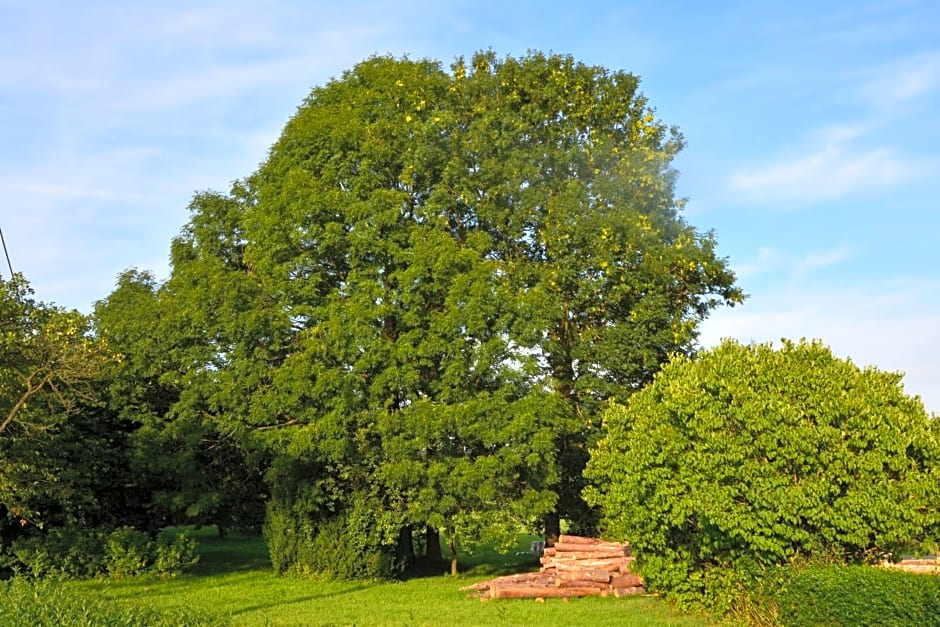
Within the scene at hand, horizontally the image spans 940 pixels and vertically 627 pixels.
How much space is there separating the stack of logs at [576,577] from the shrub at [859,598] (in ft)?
24.3

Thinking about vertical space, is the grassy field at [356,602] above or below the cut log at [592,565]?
below

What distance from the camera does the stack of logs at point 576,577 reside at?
76.2ft

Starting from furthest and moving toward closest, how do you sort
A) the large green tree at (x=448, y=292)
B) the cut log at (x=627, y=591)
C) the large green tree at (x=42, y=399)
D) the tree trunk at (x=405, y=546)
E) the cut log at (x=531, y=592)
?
the tree trunk at (x=405, y=546), the large green tree at (x=448, y=292), the cut log at (x=627, y=591), the cut log at (x=531, y=592), the large green tree at (x=42, y=399)

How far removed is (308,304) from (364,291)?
2.20 meters

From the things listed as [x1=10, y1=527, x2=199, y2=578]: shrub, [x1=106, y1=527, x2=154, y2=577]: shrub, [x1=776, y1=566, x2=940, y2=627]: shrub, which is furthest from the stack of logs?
[x1=106, y1=527, x2=154, y2=577]: shrub

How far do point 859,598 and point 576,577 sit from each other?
10.2 meters

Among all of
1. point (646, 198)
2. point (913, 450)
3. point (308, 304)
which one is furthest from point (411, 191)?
point (913, 450)

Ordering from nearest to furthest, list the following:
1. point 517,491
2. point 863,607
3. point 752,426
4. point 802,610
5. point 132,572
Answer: point 863,607, point 802,610, point 752,426, point 517,491, point 132,572

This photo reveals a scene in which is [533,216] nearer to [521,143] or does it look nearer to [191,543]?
[521,143]

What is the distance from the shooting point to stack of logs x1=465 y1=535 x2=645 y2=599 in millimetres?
23234

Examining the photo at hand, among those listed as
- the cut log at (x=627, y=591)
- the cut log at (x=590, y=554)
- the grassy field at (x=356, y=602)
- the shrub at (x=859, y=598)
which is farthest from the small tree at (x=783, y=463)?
the cut log at (x=590, y=554)

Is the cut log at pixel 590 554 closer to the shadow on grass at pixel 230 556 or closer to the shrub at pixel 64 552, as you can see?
the shadow on grass at pixel 230 556

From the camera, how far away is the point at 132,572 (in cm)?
2862

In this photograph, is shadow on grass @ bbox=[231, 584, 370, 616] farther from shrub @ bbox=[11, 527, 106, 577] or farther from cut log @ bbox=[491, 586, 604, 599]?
shrub @ bbox=[11, 527, 106, 577]
